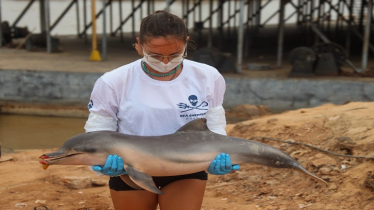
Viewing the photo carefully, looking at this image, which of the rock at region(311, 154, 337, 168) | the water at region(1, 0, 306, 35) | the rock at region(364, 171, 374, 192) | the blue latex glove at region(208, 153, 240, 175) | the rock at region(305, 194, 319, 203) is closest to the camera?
the blue latex glove at region(208, 153, 240, 175)

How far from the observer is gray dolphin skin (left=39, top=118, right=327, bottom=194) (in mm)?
3170

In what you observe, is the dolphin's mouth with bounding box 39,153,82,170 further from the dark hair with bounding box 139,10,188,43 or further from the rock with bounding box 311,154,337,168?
the rock with bounding box 311,154,337,168

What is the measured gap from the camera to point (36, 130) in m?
13.0

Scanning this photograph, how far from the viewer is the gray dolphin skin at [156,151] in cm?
317

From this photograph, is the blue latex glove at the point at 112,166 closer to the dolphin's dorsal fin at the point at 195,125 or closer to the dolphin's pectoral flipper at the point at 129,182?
the dolphin's pectoral flipper at the point at 129,182

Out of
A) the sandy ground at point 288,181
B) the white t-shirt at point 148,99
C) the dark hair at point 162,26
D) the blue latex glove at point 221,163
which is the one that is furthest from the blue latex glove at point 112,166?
the sandy ground at point 288,181

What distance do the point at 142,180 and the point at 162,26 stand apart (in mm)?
926

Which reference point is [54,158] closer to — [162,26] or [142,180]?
[142,180]

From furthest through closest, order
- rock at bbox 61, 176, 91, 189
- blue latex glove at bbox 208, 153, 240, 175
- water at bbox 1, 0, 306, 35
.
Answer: water at bbox 1, 0, 306, 35 → rock at bbox 61, 176, 91, 189 → blue latex glove at bbox 208, 153, 240, 175

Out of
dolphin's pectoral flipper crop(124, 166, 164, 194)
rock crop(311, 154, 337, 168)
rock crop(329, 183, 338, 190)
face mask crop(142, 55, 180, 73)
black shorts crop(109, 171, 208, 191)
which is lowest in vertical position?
rock crop(329, 183, 338, 190)

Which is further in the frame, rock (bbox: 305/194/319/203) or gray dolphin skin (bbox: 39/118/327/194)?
rock (bbox: 305/194/319/203)

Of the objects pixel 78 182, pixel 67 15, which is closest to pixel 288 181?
pixel 78 182

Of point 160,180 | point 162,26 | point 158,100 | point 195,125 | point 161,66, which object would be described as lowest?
point 160,180

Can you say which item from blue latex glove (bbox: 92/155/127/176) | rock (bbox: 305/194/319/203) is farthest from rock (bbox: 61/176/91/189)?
blue latex glove (bbox: 92/155/127/176)
